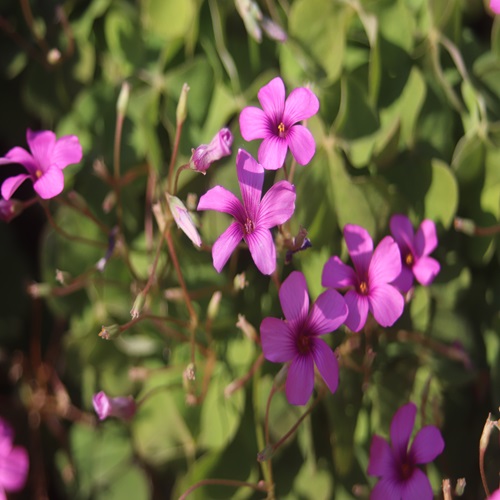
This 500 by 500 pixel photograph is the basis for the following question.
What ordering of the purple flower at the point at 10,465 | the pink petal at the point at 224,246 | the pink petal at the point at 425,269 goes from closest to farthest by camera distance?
the pink petal at the point at 224,246
the pink petal at the point at 425,269
the purple flower at the point at 10,465

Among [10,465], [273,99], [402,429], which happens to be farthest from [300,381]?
[10,465]

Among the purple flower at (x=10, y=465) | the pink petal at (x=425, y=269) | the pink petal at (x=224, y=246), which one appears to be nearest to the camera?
the pink petal at (x=224, y=246)

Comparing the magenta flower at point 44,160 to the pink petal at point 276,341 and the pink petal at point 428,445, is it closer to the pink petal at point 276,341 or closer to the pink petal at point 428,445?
the pink petal at point 276,341

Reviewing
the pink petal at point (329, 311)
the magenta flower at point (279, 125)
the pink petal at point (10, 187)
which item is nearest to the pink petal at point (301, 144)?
the magenta flower at point (279, 125)

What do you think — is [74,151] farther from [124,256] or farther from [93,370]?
[93,370]

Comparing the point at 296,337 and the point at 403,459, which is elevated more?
the point at 296,337

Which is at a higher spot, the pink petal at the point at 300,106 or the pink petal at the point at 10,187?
the pink petal at the point at 10,187

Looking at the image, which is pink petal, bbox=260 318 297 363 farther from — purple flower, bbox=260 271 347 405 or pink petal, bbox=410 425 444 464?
pink petal, bbox=410 425 444 464

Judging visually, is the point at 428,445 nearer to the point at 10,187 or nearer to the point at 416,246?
the point at 416,246
